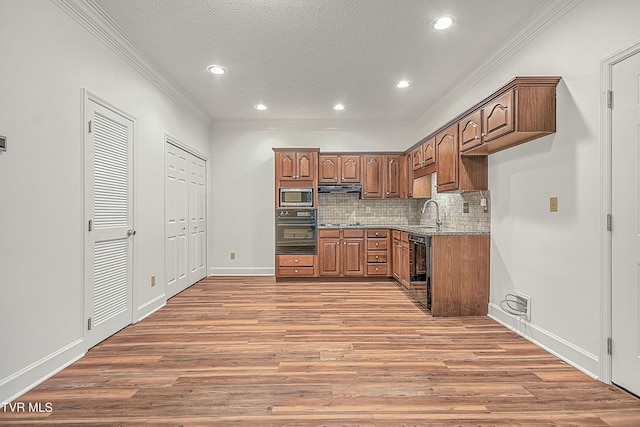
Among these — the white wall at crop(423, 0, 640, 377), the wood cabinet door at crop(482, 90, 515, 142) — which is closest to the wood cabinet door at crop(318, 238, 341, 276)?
the white wall at crop(423, 0, 640, 377)

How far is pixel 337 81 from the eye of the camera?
13.3 ft

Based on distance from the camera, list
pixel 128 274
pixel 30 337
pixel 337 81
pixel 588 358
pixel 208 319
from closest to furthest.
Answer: pixel 30 337 → pixel 588 358 → pixel 128 274 → pixel 208 319 → pixel 337 81

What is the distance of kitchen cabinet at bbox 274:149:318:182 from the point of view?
5.41 meters

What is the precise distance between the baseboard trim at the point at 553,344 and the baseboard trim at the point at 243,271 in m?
3.77

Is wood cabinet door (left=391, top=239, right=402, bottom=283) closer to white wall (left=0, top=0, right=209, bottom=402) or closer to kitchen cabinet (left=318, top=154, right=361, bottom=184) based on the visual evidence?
kitchen cabinet (left=318, top=154, right=361, bottom=184)

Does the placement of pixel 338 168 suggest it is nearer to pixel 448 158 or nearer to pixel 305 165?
pixel 305 165

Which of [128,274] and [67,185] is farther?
[128,274]

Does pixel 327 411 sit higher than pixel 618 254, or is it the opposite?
pixel 618 254

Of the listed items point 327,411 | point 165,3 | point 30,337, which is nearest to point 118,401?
point 30,337

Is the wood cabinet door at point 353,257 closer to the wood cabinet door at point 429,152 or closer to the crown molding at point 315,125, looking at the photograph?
the wood cabinet door at point 429,152

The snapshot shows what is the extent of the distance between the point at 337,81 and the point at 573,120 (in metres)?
2.56

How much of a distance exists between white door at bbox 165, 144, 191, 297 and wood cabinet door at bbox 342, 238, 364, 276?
2488 mm

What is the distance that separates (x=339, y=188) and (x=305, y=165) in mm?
726

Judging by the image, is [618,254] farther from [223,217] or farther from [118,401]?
[223,217]
